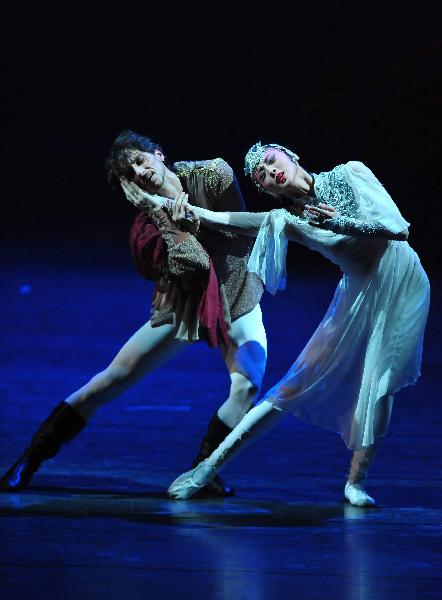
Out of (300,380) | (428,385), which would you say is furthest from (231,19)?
(300,380)

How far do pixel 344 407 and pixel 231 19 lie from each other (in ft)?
44.9

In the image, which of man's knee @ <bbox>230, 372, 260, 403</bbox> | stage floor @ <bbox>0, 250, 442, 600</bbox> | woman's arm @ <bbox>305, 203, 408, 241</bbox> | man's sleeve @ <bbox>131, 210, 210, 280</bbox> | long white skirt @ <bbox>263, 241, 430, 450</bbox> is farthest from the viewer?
man's knee @ <bbox>230, 372, 260, 403</bbox>

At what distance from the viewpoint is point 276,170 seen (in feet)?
16.6

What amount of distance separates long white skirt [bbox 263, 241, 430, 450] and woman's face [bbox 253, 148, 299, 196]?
404 mm

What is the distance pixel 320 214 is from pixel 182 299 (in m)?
0.74

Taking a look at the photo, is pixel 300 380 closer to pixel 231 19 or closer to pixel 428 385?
pixel 428 385

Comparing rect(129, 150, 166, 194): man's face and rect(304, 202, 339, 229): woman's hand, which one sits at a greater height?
rect(129, 150, 166, 194): man's face

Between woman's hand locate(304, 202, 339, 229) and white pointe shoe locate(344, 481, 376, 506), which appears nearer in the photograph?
woman's hand locate(304, 202, 339, 229)

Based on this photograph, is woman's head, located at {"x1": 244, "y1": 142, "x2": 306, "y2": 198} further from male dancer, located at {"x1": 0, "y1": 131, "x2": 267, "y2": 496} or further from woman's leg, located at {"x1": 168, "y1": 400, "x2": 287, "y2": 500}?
woman's leg, located at {"x1": 168, "y1": 400, "x2": 287, "y2": 500}

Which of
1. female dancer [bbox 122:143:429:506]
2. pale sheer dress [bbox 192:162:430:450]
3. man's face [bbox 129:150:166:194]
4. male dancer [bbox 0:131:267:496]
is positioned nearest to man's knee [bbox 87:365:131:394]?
male dancer [bbox 0:131:267:496]

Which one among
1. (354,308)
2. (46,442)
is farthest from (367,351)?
(46,442)

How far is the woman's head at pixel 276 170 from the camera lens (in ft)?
16.6

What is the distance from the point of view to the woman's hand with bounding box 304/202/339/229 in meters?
4.90

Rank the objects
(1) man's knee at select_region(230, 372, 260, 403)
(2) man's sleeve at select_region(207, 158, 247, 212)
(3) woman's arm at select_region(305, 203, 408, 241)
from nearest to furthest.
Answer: (3) woman's arm at select_region(305, 203, 408, 241) → (2) man's sleeve at select_region(207, 158, 247, 212) → (1) man's knee at select_region(230, 372, 260, 403)
